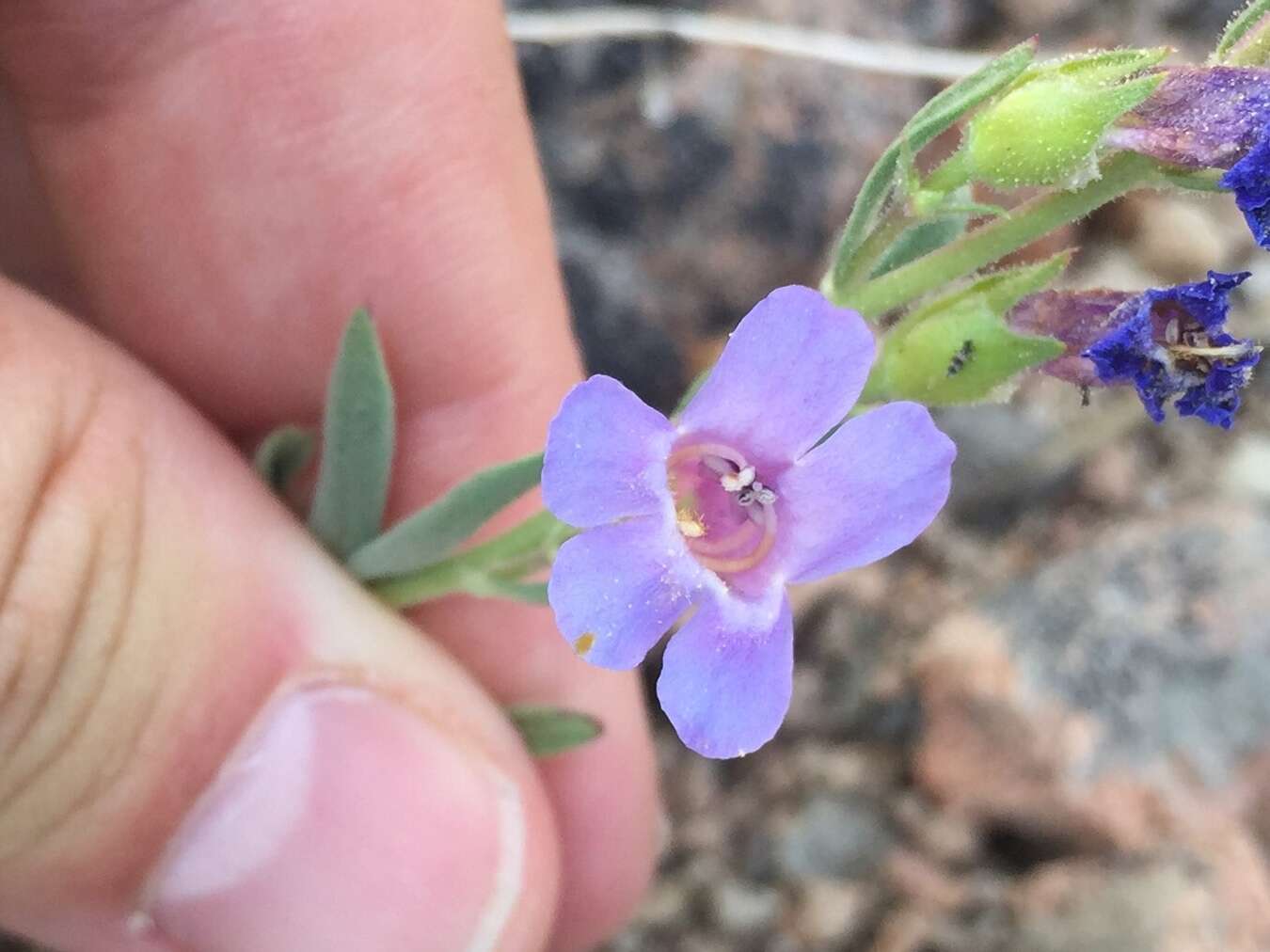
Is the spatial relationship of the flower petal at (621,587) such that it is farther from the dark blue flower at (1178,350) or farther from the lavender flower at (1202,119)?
the lavender flower at (1202,119)

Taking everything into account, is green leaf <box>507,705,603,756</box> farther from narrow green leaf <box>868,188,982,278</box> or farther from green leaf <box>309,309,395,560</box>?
narrow green leaf <box>868,188,982,278</box>

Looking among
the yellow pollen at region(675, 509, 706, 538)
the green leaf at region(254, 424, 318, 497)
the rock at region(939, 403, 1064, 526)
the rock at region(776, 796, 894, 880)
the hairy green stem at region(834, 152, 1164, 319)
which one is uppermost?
the hairy green stem at region(834, 152, 1164, 319)

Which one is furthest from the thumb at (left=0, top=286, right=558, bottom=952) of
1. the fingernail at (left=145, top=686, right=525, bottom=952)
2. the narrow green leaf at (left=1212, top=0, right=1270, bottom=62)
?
the narrow green leaf at (left=1212, top=0, right=1270, bottom=62)

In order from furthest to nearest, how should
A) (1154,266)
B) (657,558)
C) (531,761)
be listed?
(1154,266), (531,761), (657,558)

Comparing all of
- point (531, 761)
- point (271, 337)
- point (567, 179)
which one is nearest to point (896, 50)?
point (567, 179)

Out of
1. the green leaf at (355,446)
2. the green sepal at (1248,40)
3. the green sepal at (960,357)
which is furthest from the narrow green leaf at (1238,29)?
the green leaf at (355,446)

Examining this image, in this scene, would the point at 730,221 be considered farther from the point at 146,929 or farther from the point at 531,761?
the point at 146,929
